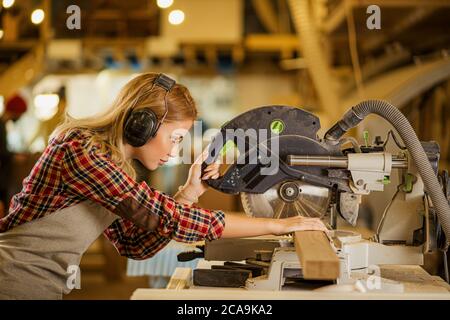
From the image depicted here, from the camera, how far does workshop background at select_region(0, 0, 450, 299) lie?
4270 mm

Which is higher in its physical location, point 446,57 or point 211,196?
point 446,57

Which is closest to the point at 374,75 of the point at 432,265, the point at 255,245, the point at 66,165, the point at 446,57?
the point at 446,57

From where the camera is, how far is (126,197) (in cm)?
175

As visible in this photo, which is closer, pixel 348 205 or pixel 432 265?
pixel 348 205

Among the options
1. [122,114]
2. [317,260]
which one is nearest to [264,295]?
[317,260]

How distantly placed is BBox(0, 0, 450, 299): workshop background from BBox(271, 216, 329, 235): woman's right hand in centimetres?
52

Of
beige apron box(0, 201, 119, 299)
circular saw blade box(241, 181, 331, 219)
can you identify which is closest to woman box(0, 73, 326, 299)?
beige apron box(0, 201, 119, 299)

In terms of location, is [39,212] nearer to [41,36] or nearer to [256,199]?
[256,199]

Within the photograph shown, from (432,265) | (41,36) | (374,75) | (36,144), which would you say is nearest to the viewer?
(432,265)

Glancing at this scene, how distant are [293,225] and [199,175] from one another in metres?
0.39

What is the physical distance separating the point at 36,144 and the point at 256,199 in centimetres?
681

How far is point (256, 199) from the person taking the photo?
1980 mm

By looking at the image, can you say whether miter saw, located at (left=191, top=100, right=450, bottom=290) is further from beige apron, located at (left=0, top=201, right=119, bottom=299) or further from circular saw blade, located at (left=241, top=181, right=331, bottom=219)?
beige apron, located at (left=0, top=201, right=119, bottom=299)

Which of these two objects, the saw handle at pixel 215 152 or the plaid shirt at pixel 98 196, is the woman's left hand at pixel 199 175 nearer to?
the saw handle at pixel 215 152
